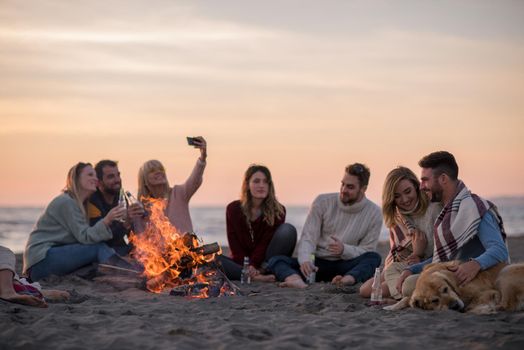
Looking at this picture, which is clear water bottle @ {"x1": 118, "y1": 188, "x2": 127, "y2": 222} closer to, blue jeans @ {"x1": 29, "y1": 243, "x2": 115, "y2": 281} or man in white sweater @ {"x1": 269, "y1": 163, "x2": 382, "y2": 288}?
blue jeans @ {"x1": 29, "y1": 243, "x2": 115, "y2": 281}

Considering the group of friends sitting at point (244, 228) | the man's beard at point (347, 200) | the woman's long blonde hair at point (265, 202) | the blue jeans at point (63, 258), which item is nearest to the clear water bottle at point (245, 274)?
the group of friends sitting at point (244, 228)

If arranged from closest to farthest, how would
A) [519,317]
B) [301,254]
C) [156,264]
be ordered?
1. [519,317]
2. [156,264]
3. [301,254]

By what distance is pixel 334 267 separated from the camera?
1030 centimetres

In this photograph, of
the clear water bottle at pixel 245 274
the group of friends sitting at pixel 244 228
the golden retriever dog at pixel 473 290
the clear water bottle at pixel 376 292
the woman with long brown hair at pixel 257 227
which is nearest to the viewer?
the golden retriever dog at pixel 473 290

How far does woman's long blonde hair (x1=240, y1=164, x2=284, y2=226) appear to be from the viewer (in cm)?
1055

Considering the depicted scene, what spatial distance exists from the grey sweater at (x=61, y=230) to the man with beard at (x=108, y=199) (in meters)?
0.52

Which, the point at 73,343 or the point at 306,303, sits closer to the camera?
the point at 73,343

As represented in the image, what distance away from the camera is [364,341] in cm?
571

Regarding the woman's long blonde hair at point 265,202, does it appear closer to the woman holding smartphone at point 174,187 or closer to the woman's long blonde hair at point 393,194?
the woman holding smartphone at point 174,187

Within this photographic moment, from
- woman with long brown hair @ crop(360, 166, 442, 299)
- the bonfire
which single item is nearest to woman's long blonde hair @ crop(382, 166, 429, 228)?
woman with long brown hair @ crop(360, 166, 442, 299)

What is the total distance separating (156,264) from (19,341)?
3.40 m

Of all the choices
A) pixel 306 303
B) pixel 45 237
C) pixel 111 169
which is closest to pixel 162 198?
pixel 111 169

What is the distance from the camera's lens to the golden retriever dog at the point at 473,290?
Answer: 667 cm

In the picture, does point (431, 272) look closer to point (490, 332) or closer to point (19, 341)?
point (490, 332)
